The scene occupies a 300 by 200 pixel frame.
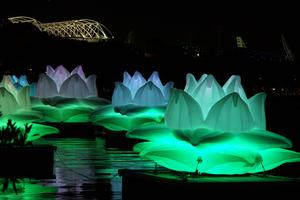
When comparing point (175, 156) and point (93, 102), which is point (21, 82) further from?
point (175, 156)

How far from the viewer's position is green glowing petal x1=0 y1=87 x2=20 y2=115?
16803 mm

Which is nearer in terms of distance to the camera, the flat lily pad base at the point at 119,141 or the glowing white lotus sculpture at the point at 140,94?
the flat lily pad base at the point at 119,141

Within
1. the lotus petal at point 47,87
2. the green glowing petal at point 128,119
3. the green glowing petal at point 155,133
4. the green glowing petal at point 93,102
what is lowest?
the green glowing petal at point 155,133

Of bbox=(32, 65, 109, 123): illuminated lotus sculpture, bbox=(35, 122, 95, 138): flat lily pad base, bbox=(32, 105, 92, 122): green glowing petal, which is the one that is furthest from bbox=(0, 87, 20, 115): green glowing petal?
bbox=(35, 122, 95, 138): flat lily pad base

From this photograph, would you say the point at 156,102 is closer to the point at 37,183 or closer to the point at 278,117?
the point at 278,117

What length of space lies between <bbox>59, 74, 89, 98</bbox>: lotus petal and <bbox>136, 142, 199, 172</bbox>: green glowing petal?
1685 cm

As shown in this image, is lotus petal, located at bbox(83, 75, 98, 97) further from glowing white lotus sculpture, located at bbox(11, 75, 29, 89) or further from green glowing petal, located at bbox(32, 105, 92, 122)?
glowing white lotus sculpture, located at bbox(11, 75, 29, 89)

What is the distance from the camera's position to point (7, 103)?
664 inches

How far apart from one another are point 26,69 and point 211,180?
61.4 meters

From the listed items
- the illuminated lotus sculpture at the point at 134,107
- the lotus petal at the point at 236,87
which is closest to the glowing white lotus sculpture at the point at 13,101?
the lotus petal at the point at 236,87

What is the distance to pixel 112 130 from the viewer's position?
25.5 metres

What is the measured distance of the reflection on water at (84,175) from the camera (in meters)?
12.5

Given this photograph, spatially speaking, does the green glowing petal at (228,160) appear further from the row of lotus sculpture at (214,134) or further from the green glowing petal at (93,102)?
the green glowing petal at (93,102)

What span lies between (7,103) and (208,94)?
21.8 feet
